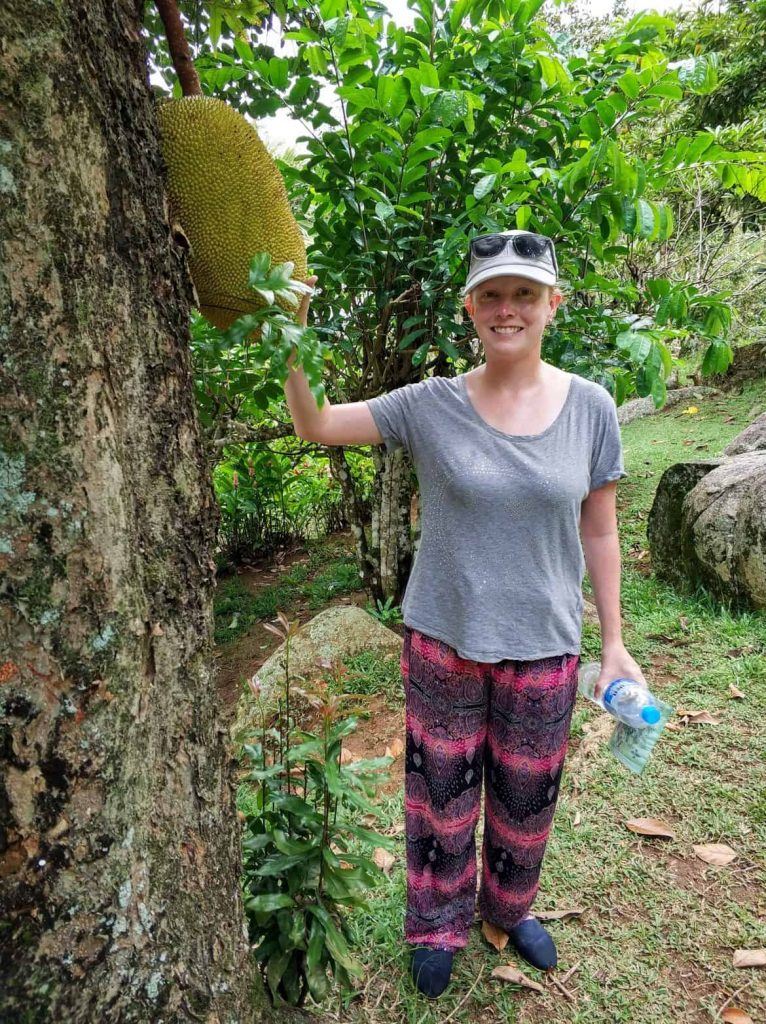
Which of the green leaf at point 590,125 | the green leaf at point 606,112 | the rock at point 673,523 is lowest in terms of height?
the rock at point 673,523

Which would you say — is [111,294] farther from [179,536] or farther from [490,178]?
[490,178]

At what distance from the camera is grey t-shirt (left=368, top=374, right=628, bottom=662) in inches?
51.2

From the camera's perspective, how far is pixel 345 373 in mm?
3203

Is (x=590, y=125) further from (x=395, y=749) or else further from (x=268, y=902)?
(x=395, y=749)

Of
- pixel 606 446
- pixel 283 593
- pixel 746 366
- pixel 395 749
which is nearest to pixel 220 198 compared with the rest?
pixel 606 446

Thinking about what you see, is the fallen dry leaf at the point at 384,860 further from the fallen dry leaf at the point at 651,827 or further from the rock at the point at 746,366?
the rock at the point at 746,366

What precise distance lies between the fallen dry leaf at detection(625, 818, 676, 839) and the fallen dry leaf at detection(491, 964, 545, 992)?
0.64m

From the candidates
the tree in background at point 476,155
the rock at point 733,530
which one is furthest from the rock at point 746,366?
the tree in background at point 476,155

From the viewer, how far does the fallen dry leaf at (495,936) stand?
169 centimetres

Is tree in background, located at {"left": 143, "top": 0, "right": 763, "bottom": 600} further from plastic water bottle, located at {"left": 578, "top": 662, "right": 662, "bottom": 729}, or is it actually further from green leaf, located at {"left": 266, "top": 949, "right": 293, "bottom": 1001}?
green leaf, located at {"left": 266, "top": 949, "right": 293, "bottom": 1001}

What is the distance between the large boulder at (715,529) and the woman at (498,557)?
2012mm

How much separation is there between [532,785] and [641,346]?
1.11 meters

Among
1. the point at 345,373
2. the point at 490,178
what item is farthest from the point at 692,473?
the point at 490,178

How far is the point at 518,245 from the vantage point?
4.17ft
